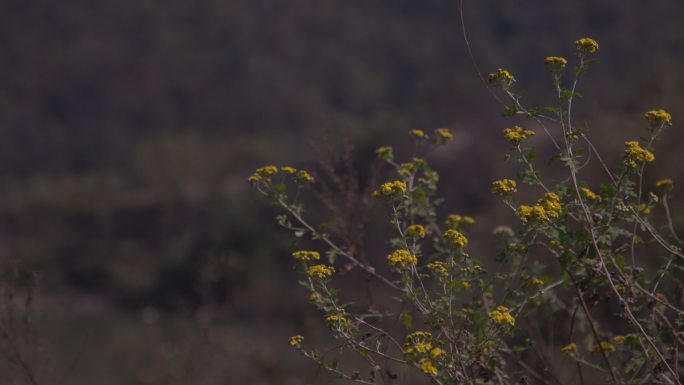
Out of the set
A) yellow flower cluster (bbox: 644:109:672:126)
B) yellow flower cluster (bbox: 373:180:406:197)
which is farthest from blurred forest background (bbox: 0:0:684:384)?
yellow flower cluster (bbox: 644:109:672:126)

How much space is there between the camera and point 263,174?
147 inches

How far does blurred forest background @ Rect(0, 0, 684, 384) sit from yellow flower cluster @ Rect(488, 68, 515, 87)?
26.1ft

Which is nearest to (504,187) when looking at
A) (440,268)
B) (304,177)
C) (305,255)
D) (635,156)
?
(440,268)

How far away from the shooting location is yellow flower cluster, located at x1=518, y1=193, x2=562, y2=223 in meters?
2.98

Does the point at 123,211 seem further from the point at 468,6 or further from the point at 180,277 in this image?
the point at 468,6

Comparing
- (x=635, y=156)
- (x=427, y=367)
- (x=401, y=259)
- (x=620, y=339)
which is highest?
(x=635, y=156)

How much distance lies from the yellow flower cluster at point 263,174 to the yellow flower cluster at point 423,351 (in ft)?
3.18

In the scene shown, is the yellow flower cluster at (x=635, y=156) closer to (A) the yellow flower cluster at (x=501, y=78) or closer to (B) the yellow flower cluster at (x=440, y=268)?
(A) the yellow flower cluster at (x=501, y=78)

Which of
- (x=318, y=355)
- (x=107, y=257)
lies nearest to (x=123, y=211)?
(x=107, y=257)

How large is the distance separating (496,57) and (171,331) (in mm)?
36217

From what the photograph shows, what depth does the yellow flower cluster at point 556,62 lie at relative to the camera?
3.31 meters

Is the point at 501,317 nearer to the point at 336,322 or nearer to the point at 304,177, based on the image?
the point at 336,322

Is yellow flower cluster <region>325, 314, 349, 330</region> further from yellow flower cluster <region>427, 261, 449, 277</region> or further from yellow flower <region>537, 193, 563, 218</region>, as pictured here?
yellow flower <region>537, 193, 563, 218</region>

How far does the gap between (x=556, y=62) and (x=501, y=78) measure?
208 millimetres
